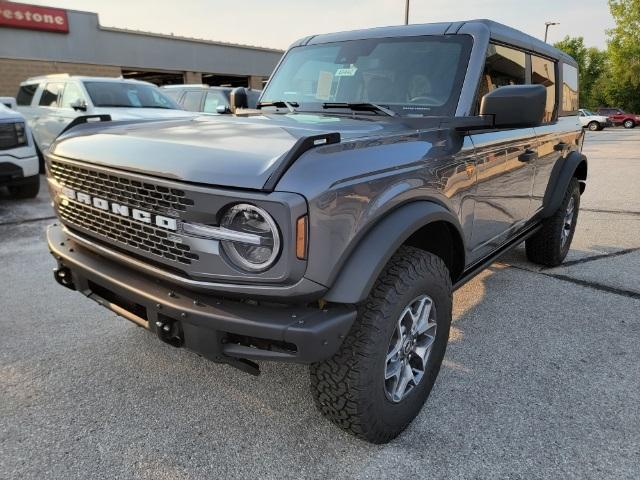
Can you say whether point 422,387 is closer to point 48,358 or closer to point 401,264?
point 401,264

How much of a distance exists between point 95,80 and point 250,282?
8867mm

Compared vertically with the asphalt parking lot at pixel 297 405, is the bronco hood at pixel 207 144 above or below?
above

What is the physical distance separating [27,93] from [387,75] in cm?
1008

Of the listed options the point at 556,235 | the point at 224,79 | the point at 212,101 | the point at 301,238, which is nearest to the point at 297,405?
the point at 301,238

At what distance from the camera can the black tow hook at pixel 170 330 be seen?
6.29ft

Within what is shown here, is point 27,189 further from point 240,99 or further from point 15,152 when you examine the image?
point 240,99

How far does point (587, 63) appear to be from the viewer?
63.6 m

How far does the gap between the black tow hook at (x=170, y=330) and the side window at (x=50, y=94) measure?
917cm

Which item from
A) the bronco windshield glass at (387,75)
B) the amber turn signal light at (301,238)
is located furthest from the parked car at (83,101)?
the amber turn signal light at (301,238)

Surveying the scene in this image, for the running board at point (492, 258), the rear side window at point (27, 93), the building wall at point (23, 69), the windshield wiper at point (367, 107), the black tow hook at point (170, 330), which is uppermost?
the building wall at point (23, 69)

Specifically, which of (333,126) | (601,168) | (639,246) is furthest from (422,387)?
(601,168)

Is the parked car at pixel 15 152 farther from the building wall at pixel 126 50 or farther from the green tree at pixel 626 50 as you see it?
the green tree at pixel 626 50

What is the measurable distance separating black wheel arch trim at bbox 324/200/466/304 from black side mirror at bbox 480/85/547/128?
759 mm

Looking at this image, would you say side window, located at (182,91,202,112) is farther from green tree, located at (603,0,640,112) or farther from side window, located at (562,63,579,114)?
green tree, located at (603,0,640,112)
